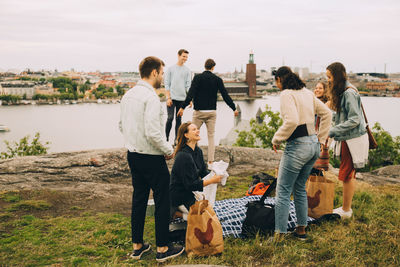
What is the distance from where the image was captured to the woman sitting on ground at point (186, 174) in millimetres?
3475

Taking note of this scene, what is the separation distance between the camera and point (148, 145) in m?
2.89

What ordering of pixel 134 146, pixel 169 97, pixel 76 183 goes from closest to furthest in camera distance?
pixel 134 146
pixel 76 183
pixel 169 97

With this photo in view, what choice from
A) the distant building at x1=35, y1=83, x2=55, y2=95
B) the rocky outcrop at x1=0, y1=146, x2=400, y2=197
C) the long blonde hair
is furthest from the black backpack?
the distant building at x1=35, y1=83, x2=55, y2=95

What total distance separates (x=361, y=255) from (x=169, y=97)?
5.06m

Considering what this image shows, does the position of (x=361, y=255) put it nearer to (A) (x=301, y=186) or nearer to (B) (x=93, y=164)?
(A) (x=301, y=186)

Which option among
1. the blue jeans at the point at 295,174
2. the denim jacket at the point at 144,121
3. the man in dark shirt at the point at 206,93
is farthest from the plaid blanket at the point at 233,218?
the man in dark shirt at the point at 206,93

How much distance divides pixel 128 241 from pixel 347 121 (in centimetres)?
297

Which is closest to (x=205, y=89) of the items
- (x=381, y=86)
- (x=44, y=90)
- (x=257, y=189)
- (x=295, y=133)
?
(x=257, y=189)

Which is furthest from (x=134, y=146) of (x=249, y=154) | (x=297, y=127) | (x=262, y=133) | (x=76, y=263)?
(x=262, y=133)

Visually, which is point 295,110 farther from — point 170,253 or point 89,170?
point 89,170

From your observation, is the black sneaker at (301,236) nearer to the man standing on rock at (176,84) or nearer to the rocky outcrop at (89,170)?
the rocky outcrop at (89,170)

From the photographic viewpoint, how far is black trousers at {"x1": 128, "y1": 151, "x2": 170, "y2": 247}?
2.96 meters

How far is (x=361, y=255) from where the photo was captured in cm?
314

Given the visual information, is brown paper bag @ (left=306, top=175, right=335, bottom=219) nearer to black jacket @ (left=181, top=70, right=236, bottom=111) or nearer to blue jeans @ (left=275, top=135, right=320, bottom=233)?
blue jeans @ (left=275, top=135, right=320, bottom=233)
